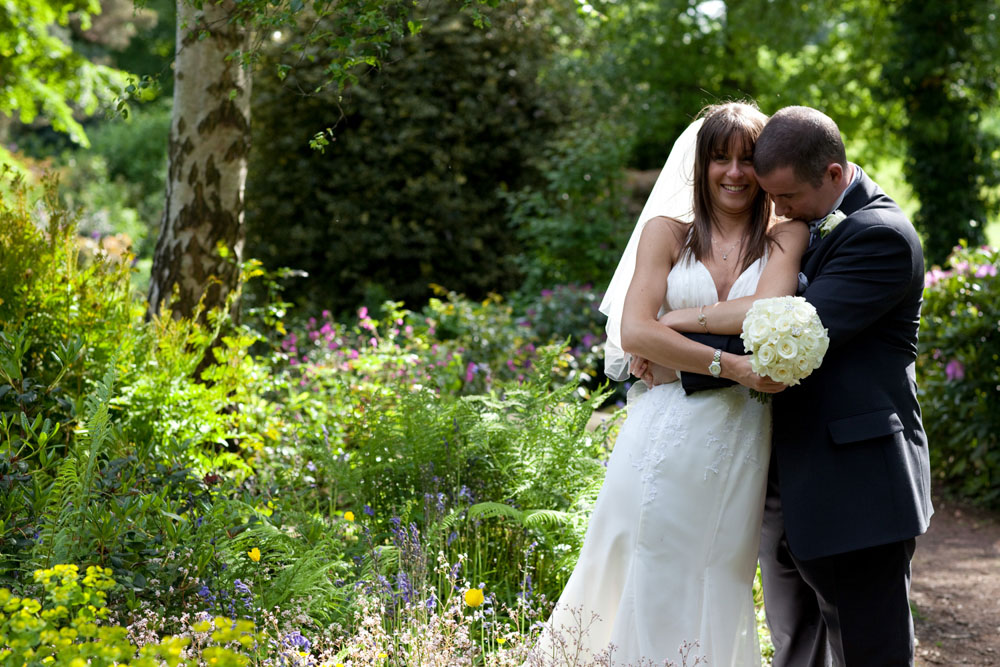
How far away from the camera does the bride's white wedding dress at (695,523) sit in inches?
110

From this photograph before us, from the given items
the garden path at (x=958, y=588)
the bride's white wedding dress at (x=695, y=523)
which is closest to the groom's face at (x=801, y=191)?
the bride's white wedding dress at (x=695, y=523)

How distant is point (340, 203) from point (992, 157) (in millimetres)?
8500

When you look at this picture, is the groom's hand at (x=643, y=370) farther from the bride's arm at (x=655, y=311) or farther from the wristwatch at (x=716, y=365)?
the wristwatch at (x=716, y=365)

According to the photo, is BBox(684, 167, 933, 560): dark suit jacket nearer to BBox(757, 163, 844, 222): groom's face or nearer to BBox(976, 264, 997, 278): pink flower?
BBox(757, 163, 844, 222): groom's face

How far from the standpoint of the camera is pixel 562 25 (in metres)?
11.7

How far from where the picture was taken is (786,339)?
7.84 feet

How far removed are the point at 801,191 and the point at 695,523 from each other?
3.46 feet

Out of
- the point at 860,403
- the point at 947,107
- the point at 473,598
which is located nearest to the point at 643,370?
the point at 860,403

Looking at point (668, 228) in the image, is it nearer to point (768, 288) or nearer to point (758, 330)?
point (768, 288)

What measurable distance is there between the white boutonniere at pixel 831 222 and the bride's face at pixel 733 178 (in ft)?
Result: 0.96

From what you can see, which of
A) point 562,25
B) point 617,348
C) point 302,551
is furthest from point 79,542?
point 562,25

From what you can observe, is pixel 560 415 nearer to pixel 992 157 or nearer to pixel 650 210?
pixel 650 210

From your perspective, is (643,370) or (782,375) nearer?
(782,375)

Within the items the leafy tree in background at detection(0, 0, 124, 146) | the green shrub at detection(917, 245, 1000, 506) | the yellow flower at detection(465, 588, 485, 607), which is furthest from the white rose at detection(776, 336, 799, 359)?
the leafy tree in background at detection(0, 0, 124, 146)
